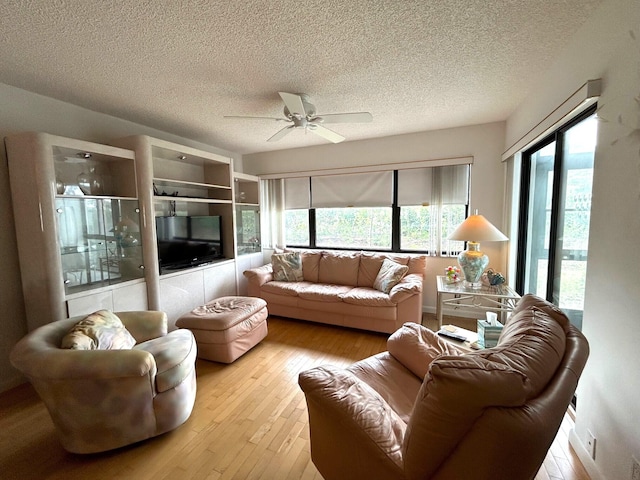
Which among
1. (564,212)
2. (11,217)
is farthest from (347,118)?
(11,217)

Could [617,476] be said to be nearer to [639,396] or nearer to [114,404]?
[639,396]

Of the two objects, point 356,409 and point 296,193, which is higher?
point 296,193

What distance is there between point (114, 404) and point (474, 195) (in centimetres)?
398

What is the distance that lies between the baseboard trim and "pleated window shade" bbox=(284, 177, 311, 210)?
12.5 feet

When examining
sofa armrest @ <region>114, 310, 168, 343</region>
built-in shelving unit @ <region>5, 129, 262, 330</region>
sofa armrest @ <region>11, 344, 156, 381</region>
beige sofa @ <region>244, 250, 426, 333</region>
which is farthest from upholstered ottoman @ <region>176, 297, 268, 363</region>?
sofa armrest @ <region>11, 344, 156, 381</region>

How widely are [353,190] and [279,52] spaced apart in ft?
8.44

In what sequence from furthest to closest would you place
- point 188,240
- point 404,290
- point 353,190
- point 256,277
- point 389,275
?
1. point 353,190
2. point 256,277
3. point 188,240
4. point 389,275
5. point 404,290

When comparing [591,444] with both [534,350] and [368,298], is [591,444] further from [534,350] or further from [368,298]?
[368,298]

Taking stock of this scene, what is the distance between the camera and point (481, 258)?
8.90 ft

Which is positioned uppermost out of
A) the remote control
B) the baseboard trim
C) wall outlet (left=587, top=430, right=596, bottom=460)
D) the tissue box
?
the tissue box

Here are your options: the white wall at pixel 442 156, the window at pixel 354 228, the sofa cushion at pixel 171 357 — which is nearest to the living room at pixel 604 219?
the white wall at pixel 442 156

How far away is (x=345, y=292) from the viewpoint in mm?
3322

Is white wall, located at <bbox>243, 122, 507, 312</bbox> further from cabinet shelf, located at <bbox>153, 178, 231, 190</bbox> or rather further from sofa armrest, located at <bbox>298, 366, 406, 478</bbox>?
sofa armrest, located at <bbox>298, 366, 406, 478</bbox>

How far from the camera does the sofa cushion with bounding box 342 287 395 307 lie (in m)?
2.99
